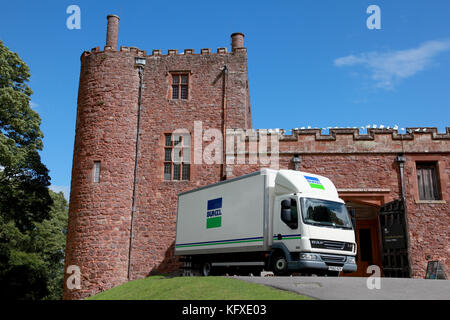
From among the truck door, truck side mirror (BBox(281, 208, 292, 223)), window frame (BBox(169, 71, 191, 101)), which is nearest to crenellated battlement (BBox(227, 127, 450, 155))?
window frame (BBox(169, 71, 191, 101))

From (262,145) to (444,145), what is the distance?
791 centimetres

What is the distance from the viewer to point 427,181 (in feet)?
65.7

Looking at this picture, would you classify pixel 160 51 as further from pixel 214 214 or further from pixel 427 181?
pixel 427 181

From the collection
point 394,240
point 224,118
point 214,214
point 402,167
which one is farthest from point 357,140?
point 214,214

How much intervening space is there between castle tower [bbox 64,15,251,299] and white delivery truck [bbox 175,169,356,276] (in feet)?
18.8

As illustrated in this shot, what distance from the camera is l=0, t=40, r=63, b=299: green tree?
25.1 m

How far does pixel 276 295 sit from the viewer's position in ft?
28.8

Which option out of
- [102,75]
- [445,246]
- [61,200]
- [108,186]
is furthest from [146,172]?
[61,200]

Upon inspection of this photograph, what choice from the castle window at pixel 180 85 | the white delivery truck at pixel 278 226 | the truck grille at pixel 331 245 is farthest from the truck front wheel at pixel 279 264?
the castle window at pixel 180 85

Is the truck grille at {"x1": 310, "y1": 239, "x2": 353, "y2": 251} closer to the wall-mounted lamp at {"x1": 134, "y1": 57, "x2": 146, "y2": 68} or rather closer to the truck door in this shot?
the truck door

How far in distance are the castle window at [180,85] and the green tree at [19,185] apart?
29.0 feet

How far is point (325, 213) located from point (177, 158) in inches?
402

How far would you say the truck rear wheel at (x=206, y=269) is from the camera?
15.8m
